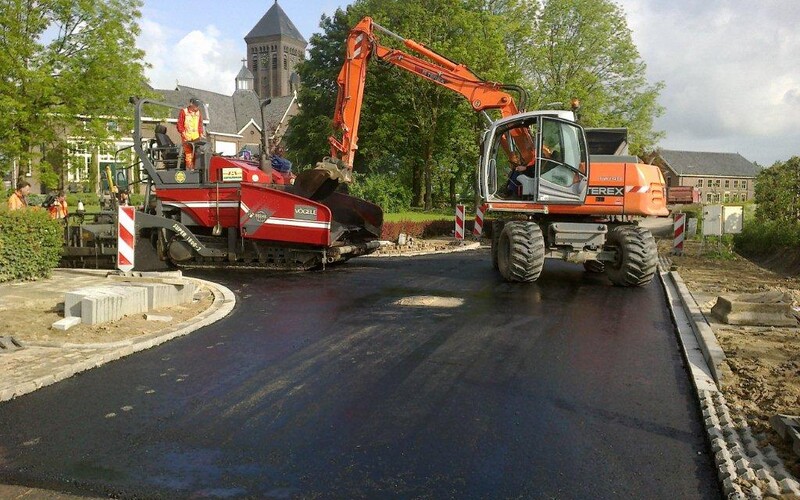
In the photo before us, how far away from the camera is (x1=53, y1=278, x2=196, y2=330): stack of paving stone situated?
Answer: 23.9 ft

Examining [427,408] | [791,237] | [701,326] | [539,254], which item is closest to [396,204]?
[791,237]

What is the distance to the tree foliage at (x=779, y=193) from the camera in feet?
60.7

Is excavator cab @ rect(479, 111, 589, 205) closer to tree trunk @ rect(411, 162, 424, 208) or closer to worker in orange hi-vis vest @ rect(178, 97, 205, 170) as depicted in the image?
worker in orange hi-vis vest @ rect(178, 97, 205, 170)

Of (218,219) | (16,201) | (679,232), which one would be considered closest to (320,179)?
(218,219)

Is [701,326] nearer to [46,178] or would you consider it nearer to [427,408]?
[427,408]

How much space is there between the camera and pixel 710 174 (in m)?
93.1

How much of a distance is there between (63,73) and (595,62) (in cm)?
3455

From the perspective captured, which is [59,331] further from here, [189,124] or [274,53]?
[274,53]

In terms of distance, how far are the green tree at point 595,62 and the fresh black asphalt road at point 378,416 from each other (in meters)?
37.5

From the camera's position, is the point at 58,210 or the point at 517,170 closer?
the point at 517,170

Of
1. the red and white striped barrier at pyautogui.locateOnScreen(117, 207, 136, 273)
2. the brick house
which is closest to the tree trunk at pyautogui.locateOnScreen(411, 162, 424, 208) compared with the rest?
the red and white striped barrier at pyautogui.locateOnScreen(117, 207, 136, 273)

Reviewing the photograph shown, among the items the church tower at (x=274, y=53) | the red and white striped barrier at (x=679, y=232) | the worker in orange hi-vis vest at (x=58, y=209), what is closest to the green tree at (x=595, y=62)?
the red and white striped barrier at (x=679, y=232)

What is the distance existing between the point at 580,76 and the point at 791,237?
27924 millimetres

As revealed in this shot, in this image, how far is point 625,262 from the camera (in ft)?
38.0
